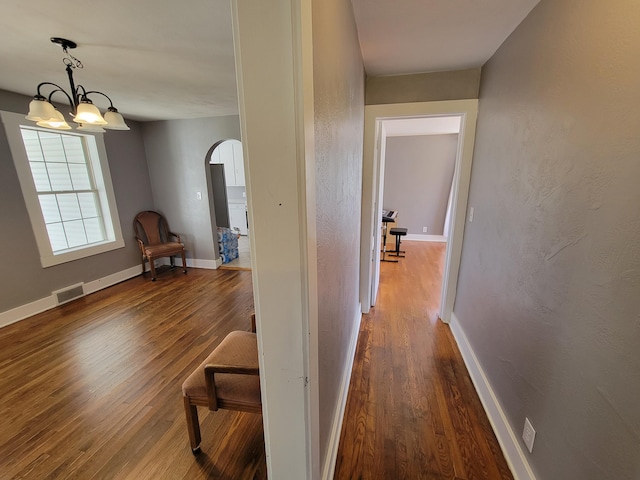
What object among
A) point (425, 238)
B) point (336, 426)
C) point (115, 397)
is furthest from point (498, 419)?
point (425, 238)

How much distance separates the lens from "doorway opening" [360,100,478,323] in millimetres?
2191

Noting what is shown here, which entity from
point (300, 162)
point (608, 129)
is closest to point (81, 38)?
point (300, 162)

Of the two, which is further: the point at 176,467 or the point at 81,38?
the point at 81,38

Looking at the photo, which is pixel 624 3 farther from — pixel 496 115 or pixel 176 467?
pixel 176 467

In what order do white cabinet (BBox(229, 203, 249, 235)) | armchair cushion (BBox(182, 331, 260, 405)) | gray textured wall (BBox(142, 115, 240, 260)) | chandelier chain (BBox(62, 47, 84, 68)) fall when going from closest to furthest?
armchair cushion (BBox(182, 331, 260, 405))
chandelier chain (BBox(62, 47, 84, 68))
gray textured wall (BBox(142, 115, 240, 260))
white cabinet (BBox(229, 203, 249, 235))

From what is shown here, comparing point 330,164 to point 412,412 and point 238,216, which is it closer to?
point 412,412

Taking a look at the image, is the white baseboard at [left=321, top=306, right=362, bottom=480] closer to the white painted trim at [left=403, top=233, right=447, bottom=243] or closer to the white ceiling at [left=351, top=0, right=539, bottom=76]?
the white ceiling at [left=351, top=0, right=539, bottom=76]

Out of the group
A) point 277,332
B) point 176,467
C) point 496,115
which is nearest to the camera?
point 277,332

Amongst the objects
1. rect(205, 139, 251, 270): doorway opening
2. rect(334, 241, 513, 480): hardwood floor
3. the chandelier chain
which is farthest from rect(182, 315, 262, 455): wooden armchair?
the chandelier chain

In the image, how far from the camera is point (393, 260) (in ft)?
15.4

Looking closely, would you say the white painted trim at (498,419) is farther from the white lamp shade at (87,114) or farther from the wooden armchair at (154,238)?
the wooden armchair at (154,238)

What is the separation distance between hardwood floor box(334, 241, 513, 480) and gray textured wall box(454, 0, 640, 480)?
262mm

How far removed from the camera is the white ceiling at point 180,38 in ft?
4.38

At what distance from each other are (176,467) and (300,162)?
165 cm
